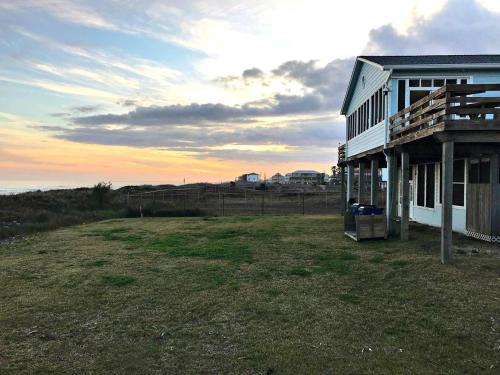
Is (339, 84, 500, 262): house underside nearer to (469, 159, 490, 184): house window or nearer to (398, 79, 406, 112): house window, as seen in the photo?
(469, 159, 490, 184): house window

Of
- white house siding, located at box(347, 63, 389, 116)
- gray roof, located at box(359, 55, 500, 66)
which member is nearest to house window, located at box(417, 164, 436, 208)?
white house siding, located at box(347, 63, 389, 116)

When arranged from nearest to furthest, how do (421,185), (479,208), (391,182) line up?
(479,208)
(391,182)
(421,185)

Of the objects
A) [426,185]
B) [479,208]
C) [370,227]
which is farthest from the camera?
[426,185]

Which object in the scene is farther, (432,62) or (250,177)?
(250,177)

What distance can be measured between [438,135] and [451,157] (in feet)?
1.83

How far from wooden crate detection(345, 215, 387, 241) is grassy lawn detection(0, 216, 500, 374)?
1.50 meters

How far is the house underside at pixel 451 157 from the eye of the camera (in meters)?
9.20

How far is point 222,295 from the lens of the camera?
7.34m

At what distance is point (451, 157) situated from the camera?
9.34 m

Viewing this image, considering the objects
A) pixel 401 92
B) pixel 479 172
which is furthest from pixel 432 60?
pixel 479 172

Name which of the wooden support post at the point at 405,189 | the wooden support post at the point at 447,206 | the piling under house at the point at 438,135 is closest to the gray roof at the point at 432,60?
the piling under house at the point at 438,135

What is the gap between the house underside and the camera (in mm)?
9195

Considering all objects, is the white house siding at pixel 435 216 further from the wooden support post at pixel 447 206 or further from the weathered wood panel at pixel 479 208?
the wooden support post at pixel 447 206

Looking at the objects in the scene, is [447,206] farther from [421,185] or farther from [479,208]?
[421,185]
